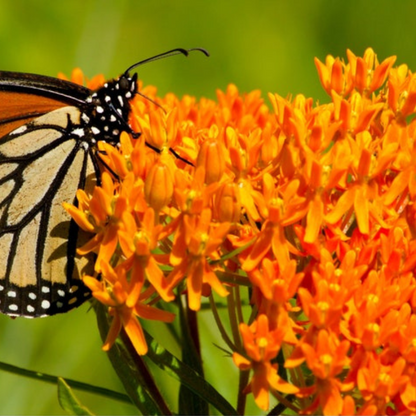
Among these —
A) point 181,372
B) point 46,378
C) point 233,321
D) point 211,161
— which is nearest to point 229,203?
point 211,161

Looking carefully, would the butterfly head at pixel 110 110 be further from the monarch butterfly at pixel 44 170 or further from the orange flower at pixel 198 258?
the orange flower at pixel 198 258

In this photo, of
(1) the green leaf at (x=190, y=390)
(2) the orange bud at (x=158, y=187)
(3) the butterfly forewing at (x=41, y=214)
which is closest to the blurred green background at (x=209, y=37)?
(3) the butterfly forewing at (x=41, y=214)

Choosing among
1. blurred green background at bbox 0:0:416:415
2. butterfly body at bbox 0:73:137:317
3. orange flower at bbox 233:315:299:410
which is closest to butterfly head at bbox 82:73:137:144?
butterfly body at bbox 0:73:137:317

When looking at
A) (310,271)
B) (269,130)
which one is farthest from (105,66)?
(310,271)

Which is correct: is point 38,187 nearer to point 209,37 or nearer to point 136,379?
point 136,379

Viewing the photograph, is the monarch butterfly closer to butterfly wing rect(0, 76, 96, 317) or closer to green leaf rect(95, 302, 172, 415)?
butterfly wing rect(0, 76, 96, 317)
